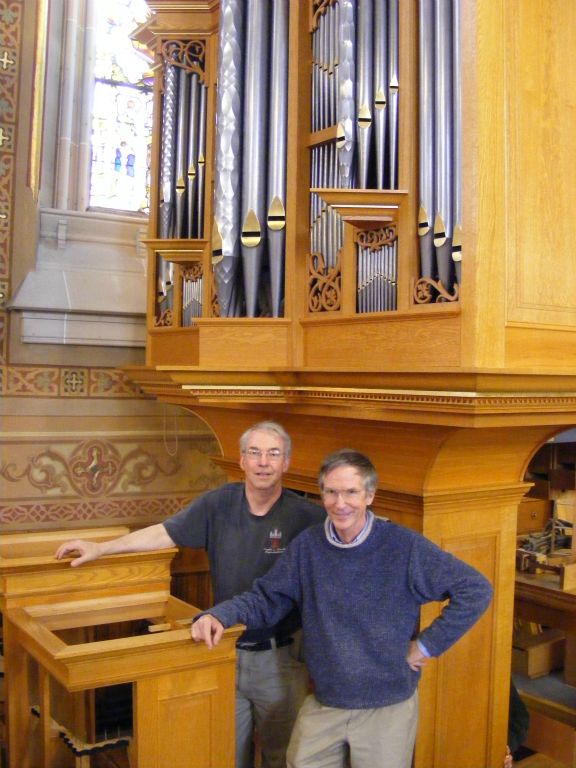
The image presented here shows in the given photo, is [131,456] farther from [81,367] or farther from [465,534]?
[465,534]

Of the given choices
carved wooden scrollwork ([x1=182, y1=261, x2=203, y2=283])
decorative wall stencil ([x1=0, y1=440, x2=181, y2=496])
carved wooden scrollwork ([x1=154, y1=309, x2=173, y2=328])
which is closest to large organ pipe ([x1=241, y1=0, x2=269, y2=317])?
carved wooden scrollwork ([x1=182, y1=261, x2=203, y2=283])

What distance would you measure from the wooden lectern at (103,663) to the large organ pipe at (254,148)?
4.16ft

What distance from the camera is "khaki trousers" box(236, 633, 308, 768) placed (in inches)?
124

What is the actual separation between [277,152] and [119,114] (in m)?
2.32

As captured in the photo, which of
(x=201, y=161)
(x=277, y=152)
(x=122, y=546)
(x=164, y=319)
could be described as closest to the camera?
(x=122, y=546)

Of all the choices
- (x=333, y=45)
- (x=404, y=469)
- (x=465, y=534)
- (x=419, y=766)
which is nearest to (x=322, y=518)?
(x=404, y=469)

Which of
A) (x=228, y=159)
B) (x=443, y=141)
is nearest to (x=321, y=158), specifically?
(x=228, y=159)

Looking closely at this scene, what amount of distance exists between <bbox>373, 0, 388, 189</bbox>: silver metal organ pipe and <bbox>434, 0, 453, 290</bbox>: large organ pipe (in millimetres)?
240

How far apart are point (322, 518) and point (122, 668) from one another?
863mm

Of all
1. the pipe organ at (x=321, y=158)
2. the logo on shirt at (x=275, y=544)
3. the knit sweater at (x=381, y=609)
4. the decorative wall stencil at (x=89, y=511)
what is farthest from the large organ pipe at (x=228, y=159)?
the decorative wall stencil at (x=89, y=511)

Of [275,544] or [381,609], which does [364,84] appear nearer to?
[275,544]

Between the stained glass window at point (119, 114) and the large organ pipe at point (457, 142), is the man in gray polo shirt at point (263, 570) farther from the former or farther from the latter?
the stained glass window at point (119, 114)

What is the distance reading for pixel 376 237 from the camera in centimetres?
355

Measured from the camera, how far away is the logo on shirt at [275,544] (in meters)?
3.12
